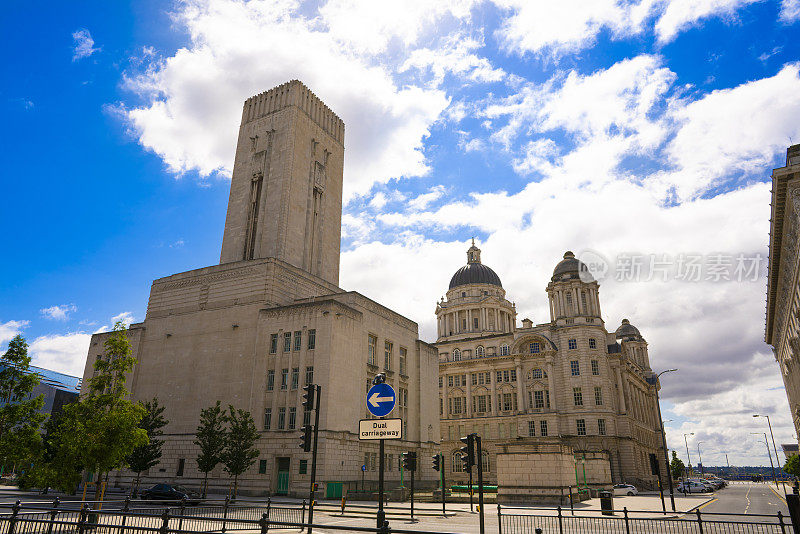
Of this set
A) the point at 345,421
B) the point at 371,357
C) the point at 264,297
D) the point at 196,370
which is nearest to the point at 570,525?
the point at 345,421

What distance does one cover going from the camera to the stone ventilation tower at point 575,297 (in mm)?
77188

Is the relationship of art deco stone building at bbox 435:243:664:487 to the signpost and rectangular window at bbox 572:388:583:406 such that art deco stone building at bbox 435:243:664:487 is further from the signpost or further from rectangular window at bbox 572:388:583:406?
the signpost

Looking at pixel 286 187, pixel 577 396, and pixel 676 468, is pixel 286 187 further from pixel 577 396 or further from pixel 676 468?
pixel 676 468

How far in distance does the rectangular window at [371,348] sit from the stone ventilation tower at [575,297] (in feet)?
121

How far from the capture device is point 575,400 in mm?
73000

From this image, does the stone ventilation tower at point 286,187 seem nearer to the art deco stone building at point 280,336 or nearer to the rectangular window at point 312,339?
the art deco stone building at point 280,336

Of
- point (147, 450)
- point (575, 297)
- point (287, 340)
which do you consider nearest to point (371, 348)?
point (287, 340)

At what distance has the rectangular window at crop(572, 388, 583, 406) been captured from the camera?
7269cm

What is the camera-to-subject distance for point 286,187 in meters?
58.5

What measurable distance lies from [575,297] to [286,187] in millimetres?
45929

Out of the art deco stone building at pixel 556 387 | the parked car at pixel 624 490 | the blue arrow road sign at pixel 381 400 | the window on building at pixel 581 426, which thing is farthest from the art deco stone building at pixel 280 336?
the blue arrow road sign at pixel 381 400

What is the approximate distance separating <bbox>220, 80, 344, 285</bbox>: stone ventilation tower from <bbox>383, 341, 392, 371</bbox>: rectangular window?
43.4ft

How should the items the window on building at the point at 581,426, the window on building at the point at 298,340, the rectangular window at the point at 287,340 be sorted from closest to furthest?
1. the window on building at the point at 298,340
2. the rectangular window at the point at 287,340
3. the window on building at the point at 581,426

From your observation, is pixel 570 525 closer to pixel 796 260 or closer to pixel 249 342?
pixel 796 260
